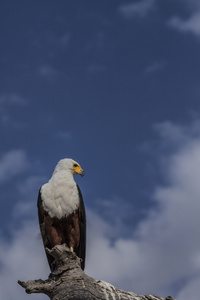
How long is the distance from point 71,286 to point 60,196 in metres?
3.04

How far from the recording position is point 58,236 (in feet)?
35.3

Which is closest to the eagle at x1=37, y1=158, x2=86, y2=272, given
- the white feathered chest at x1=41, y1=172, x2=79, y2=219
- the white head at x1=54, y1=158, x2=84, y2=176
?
the white feathered chest at x1=41, y1=172, x2=79, y2=219

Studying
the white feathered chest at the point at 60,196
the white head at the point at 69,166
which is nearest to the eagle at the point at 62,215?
the white feathered chest at the point at 60,196

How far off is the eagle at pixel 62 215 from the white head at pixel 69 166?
28 centimetres

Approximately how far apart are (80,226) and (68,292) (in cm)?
306

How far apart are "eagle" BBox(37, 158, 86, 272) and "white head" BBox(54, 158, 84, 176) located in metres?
0.28

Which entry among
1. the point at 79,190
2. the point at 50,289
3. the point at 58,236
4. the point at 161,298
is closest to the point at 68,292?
the point at 50,289

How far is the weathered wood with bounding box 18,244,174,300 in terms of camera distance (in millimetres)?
7996

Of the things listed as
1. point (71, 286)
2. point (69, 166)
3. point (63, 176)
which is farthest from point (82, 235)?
point (71, 286)

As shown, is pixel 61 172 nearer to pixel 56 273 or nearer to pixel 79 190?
pixel 79 190

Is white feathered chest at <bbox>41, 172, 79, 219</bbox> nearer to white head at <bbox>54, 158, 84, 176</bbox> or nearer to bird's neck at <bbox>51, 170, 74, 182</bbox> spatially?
bird's neck at <bbox>51, 170, 74, 182</bbox>

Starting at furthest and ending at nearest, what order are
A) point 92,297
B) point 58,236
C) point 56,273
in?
1. point 58,236
2. point 56,273
3. point 92,297

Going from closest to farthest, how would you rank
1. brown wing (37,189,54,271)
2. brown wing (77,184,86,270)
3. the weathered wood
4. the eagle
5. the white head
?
1. the weathered wood
2. the eagle
3. brown wing (37,189,54,271)
4. brown wing (77,184,86,270)
5. the white head

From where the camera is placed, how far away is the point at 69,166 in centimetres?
1145
